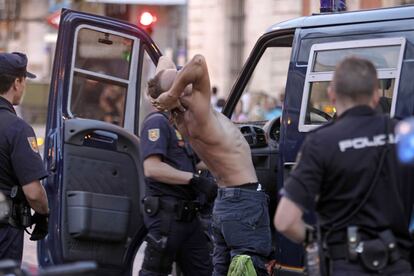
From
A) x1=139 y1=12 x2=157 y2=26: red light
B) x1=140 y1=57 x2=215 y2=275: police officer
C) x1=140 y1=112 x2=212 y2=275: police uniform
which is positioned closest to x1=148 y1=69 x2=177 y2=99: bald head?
→ x1=140 y1=57 x2=215 y2=275: police officer

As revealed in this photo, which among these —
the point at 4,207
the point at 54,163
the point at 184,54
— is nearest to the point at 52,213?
the point at 54,163

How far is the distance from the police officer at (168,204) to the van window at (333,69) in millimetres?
856

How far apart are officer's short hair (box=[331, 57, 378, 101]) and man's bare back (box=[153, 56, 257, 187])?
151 cm

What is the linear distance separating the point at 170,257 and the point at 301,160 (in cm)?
240

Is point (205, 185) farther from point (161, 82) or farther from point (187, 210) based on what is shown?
point (161, 82)

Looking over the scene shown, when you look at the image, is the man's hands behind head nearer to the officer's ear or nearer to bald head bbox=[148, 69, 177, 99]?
bald head bbox=[148, 69, 177, 99]

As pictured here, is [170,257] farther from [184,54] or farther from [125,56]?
[184,54]

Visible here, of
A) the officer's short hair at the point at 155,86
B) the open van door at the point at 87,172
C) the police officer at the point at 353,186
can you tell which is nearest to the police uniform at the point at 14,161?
the officer's short hair at the point at 155,86

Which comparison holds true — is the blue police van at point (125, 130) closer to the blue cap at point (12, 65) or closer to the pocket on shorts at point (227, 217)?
Answer: the pocket on shorts at point (227, 217)

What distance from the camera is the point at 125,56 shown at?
736 centimetres

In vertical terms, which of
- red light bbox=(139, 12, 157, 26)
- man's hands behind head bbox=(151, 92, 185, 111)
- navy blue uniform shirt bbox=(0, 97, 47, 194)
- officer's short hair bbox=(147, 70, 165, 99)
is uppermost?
red light bbox=(139, 12, 157, 26)

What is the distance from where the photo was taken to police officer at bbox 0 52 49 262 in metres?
5.08

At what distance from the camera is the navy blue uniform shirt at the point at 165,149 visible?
6109mm

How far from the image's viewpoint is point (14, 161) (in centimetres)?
508
